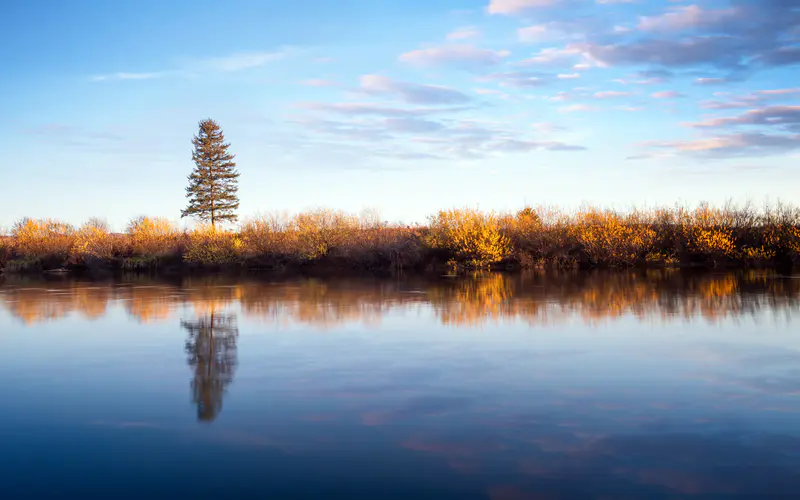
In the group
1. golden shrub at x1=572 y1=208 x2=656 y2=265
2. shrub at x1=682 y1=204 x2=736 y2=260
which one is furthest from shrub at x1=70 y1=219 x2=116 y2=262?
shrub at x1=682 y1=204 x2=736 y2=260

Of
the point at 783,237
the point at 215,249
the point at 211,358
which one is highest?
the point at 215,249

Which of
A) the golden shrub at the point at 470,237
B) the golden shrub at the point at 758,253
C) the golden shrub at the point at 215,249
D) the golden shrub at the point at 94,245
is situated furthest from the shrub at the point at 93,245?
the golden shrub at the point at 758,253

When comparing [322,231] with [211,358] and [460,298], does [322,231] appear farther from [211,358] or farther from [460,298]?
[211,358]

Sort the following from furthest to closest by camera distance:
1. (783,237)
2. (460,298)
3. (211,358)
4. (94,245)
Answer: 1. (94,245)
2. (783,237)
3. (460,298)
4. (211,358)

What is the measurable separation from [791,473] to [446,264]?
91.9 ft

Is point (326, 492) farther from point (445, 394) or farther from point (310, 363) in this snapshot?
point (310, 363)

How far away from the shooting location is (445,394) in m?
7.80

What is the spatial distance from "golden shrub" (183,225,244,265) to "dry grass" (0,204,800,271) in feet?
0.20

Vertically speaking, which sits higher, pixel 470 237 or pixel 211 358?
pixel 470 237

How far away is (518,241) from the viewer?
1362 inches

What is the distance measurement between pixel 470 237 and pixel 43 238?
1203 inches

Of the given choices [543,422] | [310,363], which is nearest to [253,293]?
A: [310,363]

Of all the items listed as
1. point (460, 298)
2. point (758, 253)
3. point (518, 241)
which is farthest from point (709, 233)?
point (460, 298)

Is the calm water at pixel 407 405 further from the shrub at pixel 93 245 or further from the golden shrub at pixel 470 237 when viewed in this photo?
the shrub at pixel 93 245
